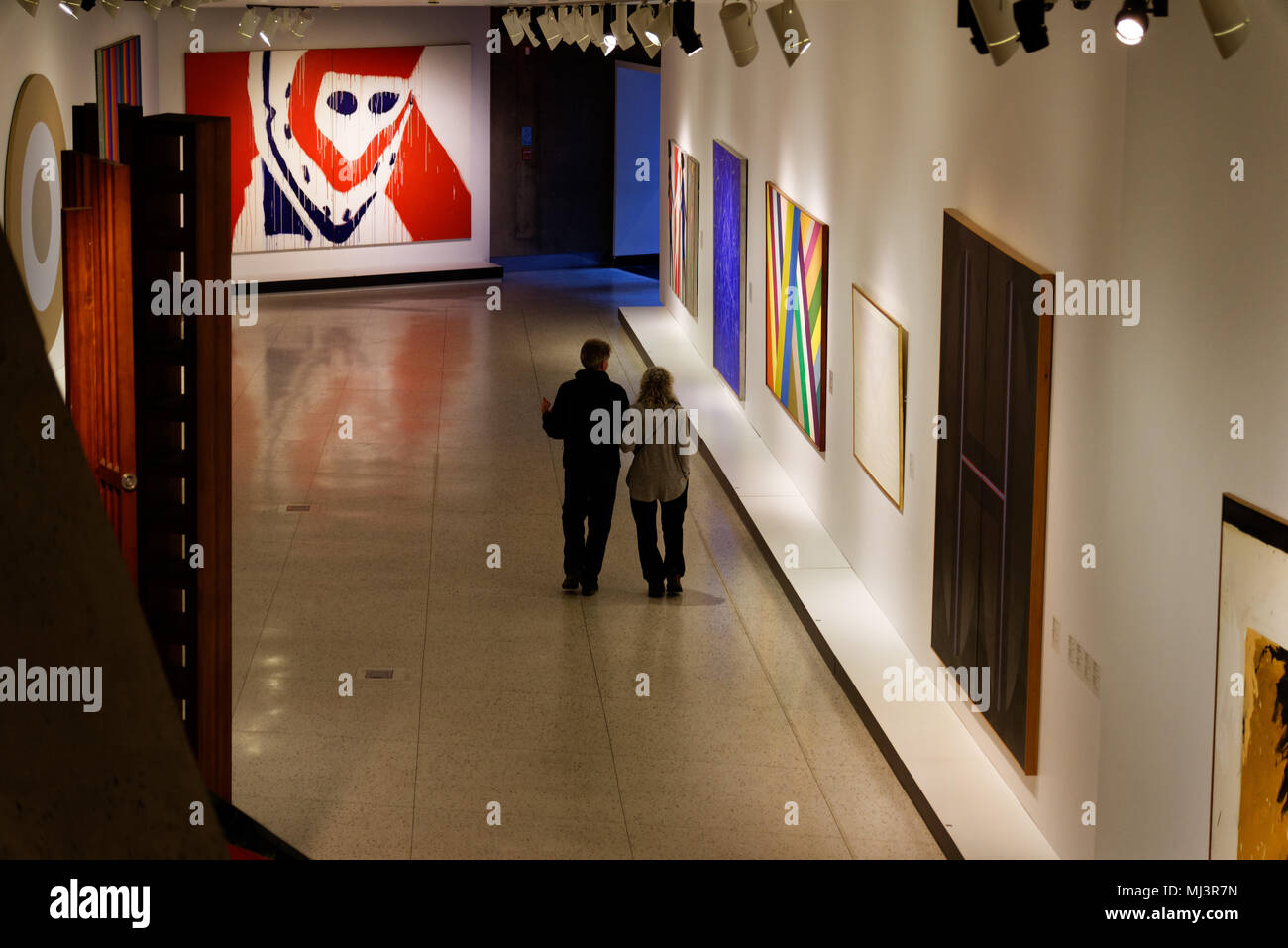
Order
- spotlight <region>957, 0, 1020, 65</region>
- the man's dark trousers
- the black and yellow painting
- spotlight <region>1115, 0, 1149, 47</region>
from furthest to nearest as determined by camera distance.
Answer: the man's dark trousers
spotlight <region>957, 0, 1020, 65</region>
spotlight <region>1115, 0, 1149, 47</region>
the black and yellow painting

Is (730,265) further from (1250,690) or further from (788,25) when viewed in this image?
(1250,690)

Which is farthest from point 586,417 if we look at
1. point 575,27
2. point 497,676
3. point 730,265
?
point 730,265

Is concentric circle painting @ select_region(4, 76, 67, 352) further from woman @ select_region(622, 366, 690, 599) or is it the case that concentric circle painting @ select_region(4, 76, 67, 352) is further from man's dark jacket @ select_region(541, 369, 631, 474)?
woman @ select_region(622, 366, 690, 599)

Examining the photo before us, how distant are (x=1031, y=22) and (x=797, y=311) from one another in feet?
21.3

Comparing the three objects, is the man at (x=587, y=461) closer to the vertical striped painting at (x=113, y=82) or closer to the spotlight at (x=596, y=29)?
the spotlight at (x=596, y=29)

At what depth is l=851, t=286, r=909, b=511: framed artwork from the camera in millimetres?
8867

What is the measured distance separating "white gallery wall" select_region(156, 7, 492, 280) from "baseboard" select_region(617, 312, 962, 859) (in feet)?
37.6

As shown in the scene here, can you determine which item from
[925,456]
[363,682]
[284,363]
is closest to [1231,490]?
[925,456]

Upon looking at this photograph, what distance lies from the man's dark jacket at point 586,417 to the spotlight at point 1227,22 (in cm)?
584

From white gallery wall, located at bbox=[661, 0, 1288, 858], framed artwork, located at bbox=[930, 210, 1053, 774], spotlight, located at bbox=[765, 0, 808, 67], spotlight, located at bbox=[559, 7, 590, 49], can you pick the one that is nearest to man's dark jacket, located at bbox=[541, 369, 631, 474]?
white gallery wall, located at bbox=[661, 0, 1288, 858]

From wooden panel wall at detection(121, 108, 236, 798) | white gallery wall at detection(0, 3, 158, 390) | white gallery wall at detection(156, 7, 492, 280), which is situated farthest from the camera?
white gallery wall at detection(156, 7, 492, 280)

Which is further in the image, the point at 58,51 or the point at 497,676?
the point at 58,51

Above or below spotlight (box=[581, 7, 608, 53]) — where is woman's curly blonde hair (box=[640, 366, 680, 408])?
below

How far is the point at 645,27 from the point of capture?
33.6 feet
